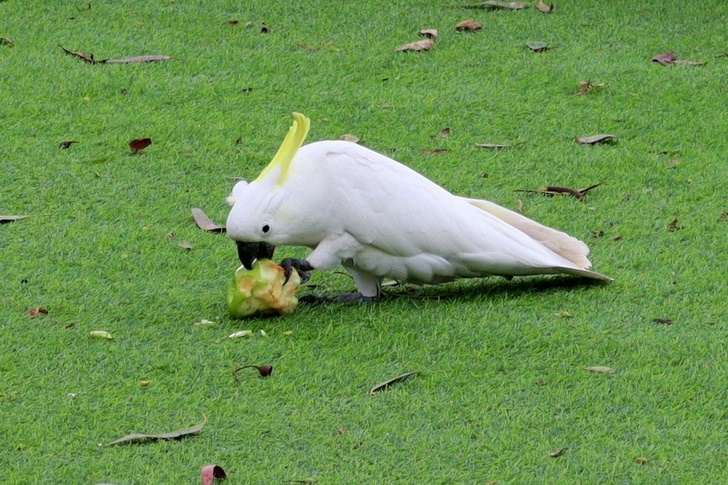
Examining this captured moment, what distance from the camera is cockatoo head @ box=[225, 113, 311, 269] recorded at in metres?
3.65

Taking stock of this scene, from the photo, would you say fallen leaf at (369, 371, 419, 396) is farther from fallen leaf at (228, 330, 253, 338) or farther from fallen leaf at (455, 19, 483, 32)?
fallen leaf at (455, 19, 483, 32)

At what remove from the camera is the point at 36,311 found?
380 centimetres

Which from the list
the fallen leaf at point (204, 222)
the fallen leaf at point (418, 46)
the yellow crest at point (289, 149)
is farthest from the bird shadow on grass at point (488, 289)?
the fallen leaf at point (418, 46)

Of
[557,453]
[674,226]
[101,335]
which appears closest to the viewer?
[557,453]

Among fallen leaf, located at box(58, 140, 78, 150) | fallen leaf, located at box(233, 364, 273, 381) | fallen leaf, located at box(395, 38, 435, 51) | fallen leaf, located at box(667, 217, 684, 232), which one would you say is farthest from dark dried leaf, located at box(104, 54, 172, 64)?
fallen leaf, located at box(233, 364, 273, 381)

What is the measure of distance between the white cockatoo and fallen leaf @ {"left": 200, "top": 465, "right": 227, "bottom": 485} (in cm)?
98

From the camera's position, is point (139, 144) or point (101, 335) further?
point (139, 144)

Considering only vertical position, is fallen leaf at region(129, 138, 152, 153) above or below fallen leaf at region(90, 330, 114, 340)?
below

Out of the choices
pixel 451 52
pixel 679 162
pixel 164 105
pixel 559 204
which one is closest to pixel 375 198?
pixel 559 204

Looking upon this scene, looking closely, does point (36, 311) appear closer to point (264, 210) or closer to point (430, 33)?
point (264, 210)

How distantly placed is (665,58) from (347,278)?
272cm

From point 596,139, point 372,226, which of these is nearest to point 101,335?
point 372,226

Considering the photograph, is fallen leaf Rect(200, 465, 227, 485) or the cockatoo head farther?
the cockatoo head

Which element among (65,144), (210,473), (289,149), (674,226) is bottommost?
(65,144)
